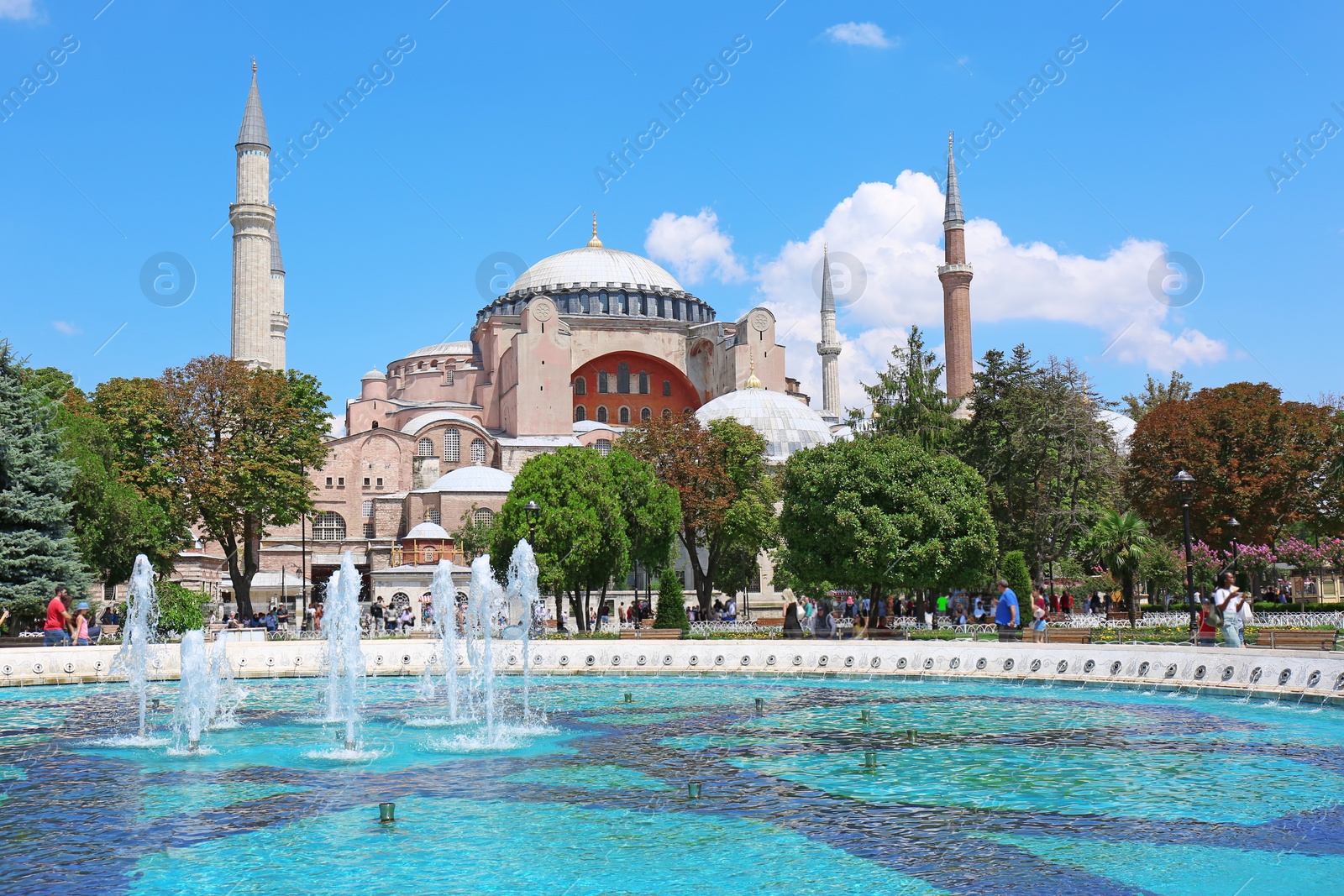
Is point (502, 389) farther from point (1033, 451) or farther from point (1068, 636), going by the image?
point (1068, 636)

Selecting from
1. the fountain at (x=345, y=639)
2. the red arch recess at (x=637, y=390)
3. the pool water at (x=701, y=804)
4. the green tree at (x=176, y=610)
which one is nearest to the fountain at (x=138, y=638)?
the pool water at (x=701, y=804)

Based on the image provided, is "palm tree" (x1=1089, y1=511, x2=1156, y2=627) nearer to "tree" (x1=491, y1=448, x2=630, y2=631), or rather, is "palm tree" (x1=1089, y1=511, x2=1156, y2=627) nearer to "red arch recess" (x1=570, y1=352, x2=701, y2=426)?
"tree" (x1=491, y1=448, x2=630, y2=631)

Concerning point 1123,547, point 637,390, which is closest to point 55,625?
point 1123,547

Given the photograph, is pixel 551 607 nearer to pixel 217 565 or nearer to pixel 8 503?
pixel 217 565

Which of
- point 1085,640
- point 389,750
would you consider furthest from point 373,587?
point 389,750

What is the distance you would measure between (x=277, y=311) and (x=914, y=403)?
114ft

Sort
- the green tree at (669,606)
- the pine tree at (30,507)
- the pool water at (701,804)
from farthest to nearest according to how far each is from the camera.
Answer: the green tree at (669,606) → the pine tree at (30,507) → the pool water at (701,804)

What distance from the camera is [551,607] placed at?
1427 inches

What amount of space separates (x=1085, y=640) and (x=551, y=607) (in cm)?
2189

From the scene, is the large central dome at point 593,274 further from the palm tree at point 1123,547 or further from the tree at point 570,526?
the palm tree at point 1123,547

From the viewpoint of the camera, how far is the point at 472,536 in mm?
39812

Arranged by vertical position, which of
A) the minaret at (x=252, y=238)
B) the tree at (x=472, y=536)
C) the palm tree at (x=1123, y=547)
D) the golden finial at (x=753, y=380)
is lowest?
the palm tree at (x=1123, y=547)

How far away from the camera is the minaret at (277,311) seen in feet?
180

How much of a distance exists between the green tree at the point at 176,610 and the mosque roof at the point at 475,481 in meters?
21.1
